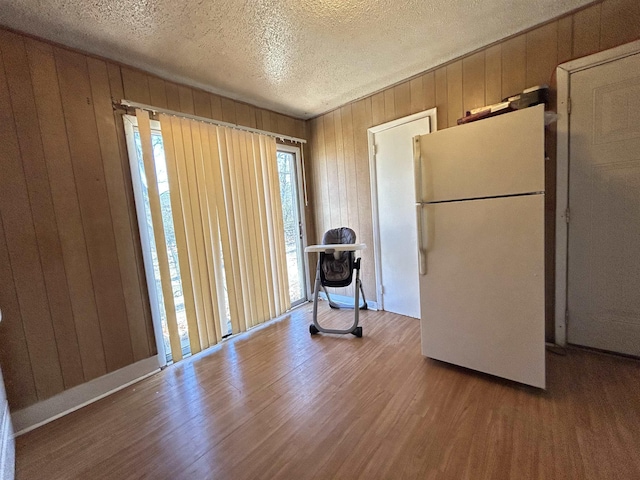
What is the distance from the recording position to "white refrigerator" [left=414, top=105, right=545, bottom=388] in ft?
5.11

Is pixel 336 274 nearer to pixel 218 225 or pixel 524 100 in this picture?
pixel 218 225

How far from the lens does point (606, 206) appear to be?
74.5 inches

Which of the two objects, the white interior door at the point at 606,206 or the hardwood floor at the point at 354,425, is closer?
the hardwood floor at the point at 354,425

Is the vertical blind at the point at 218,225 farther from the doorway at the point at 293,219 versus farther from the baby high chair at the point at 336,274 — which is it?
the baby high chair at the point at 336,274

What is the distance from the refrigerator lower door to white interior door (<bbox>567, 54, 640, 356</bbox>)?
815 millimetres

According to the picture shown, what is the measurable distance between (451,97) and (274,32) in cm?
Result: 161

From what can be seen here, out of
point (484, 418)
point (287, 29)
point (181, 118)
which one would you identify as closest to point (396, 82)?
point (287, 29)

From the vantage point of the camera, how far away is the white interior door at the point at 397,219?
275 centimetres

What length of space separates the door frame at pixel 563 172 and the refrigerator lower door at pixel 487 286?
0.77 m

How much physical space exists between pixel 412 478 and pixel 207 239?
2.18 m

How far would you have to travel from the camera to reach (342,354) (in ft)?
7.48

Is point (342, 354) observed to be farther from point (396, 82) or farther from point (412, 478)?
point (396, 82)

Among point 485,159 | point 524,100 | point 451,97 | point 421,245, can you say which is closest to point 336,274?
point 421,245

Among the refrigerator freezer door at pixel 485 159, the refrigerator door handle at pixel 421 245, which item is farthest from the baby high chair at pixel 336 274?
the refrigerator freezer door at pixel 485 159
